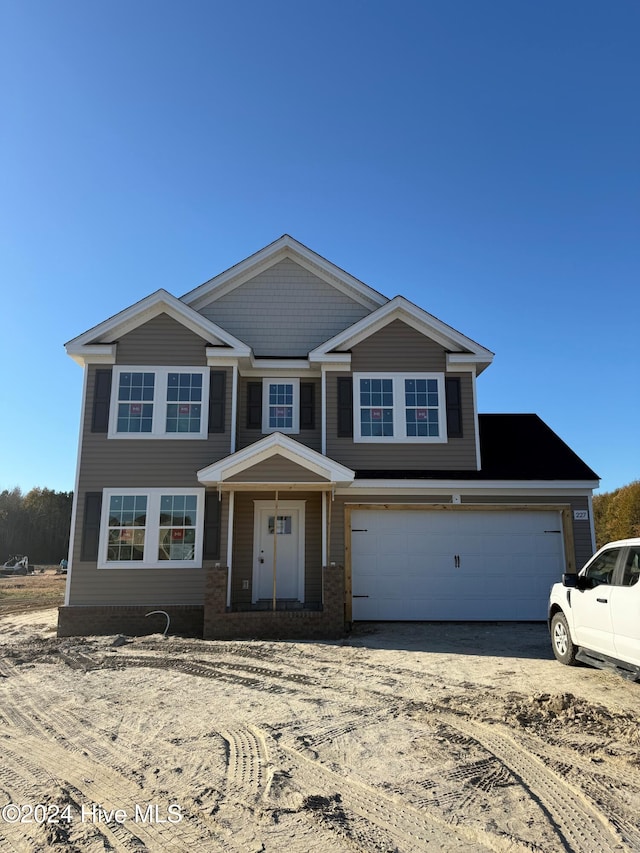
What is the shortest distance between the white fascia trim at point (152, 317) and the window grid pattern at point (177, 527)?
3.67m

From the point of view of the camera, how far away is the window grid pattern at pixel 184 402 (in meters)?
13.5

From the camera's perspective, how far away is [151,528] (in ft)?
42.4

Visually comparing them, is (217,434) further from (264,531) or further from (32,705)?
(32,705)

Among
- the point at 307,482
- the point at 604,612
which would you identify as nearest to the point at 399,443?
the point at 307,482

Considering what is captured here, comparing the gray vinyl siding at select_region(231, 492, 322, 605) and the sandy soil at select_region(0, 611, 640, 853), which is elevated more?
the gray vinyl siding at select_region(231, 492, 322, 605)

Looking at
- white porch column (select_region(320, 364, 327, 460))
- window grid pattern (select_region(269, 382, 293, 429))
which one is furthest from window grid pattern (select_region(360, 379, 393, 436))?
window grid pattern (select_region(269, 382, 293, 429))

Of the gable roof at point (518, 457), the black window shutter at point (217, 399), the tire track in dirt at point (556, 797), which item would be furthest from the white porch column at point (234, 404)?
the tire track in dirt at point (556, 797)

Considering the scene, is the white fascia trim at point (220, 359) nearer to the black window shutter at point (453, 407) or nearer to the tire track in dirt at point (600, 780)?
the black window shutter at point (453, 407)

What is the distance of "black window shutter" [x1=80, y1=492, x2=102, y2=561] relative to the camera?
12.7 metres

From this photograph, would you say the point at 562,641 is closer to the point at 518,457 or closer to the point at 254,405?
the point at 518,457

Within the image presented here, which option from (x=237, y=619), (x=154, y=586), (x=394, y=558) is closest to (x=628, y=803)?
(x=237, y=619)

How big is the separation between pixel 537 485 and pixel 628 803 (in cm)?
955

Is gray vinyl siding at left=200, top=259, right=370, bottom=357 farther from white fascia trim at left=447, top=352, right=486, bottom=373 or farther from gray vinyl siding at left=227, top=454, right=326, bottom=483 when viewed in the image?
gray vinyl siding at left=227, top=454, right=326, bottom=483

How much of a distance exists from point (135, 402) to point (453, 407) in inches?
291
